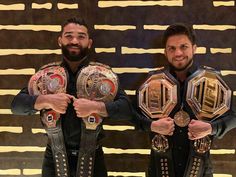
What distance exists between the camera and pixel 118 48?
2.43 meters

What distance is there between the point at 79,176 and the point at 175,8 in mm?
1132

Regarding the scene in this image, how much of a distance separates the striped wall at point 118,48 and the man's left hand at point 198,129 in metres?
0.65

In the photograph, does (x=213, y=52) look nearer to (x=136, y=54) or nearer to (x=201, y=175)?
(x=136, y=54)

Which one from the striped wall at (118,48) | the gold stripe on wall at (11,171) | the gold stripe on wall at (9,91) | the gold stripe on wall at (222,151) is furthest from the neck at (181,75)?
the gold stripe on wall at (11,171)

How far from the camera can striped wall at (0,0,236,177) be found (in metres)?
2.38

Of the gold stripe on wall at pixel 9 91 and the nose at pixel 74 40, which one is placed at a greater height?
the nose at pixel 74 40

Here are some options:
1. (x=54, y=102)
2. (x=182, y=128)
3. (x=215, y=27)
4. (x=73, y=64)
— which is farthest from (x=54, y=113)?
(x=215, y=27)

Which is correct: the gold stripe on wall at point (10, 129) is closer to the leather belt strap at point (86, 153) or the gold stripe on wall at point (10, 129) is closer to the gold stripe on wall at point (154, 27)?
the leather belt strap at point (86, 153)

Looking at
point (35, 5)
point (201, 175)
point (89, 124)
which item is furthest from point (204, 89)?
point (35, 5)

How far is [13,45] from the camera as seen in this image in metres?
2.46

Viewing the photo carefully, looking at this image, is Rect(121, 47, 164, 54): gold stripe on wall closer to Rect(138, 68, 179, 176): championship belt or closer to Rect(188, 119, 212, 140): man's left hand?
Rect(138, 68, 179, 176): championship belt

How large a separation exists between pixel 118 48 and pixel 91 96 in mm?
576

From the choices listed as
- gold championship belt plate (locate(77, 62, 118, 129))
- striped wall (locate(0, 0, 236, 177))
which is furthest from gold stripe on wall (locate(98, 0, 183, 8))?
gold championship belt plate (locate(77, 62, 118, 129))

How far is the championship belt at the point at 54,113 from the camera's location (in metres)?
1.92
